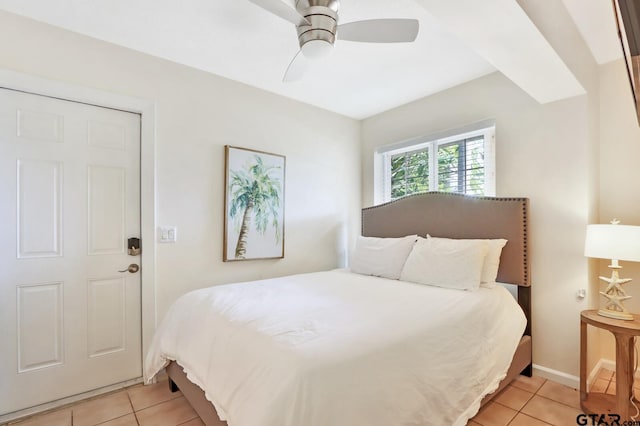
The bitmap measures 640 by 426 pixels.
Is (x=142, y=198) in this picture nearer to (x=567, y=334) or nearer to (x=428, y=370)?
(x=428, y=370)

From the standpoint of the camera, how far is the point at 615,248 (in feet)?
6.19

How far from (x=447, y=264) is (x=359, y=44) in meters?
1.76

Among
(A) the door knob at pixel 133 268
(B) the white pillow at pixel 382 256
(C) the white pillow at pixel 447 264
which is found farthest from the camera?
(B) the white pillow at pixel 382 256

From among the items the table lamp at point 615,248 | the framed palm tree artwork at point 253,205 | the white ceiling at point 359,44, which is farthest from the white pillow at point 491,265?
the framed palm tree artwork at point 253,205

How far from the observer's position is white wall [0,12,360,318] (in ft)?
7.07

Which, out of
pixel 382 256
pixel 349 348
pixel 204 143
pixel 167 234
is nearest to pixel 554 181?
pixel 382 256

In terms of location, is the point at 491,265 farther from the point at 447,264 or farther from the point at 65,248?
the point at 65,248

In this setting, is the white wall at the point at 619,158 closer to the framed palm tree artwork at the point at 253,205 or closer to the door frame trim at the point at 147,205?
the framed palm tree artwork at the point at 253,205

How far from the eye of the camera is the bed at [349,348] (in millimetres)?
1150

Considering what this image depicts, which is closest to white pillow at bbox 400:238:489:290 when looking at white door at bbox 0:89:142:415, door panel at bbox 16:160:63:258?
white door at bbox 0:89:142:415

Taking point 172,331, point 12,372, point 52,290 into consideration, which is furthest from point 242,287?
point 12,372

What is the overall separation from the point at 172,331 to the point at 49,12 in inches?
85.0

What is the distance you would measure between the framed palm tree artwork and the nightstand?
2.45m

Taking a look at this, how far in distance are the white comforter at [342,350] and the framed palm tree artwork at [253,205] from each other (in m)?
0.71
